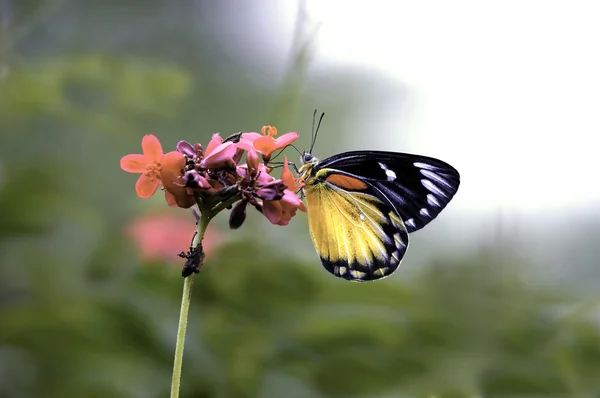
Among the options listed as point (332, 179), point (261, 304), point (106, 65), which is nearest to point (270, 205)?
point (332, 179)

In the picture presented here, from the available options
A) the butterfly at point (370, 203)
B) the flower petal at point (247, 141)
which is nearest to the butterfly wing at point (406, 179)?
the butterfly at point (370, 203)

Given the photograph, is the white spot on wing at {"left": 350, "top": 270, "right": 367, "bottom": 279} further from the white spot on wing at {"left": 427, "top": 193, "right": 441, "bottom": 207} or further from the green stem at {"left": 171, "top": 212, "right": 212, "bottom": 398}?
the green stem at {"left": 171, "top": 212, "right": 212, "bottom": 398}

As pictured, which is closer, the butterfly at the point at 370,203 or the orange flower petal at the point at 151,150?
the orange flower petal at the point at 151,150

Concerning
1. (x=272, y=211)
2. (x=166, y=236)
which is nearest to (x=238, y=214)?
(x=272, y=211)

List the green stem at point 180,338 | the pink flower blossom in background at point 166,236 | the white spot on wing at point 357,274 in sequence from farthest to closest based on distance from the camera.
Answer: the pink flower blossom in background at point 166,236
the white spot on wing at point 357,274
the green stem at point 180,338

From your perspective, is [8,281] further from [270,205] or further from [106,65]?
[270,205]

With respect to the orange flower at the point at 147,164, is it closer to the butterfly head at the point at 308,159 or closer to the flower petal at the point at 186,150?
the flower petal at the point at 186,150

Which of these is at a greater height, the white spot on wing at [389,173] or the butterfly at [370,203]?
the white spot on wing at [389,173]
